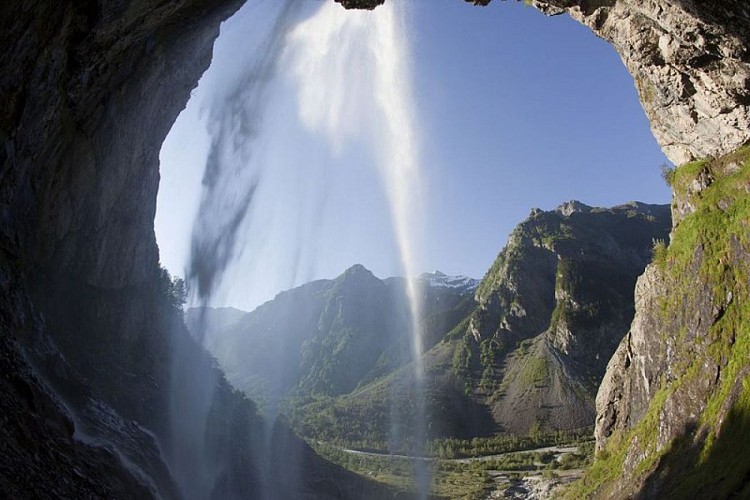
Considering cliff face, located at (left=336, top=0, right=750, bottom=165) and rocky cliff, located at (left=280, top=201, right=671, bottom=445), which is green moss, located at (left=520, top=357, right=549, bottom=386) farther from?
cliff face, located at (left=336, top=0, right=750, bottom=165)

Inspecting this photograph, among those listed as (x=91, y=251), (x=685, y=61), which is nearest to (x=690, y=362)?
(x=685, y=61)

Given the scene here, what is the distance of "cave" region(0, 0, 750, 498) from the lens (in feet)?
60.6

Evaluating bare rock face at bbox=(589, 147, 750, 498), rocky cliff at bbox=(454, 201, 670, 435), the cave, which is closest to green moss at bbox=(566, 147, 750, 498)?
bare rock face at bbox=(589, 147, 750, 498)

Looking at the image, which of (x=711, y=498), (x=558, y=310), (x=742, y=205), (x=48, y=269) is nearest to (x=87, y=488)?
(x=48, y=269)

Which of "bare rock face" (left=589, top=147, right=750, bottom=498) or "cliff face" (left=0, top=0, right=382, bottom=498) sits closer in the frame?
"cliff face" (left=0, top=0, right=382, bottom=498)

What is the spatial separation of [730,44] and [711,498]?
67.6 ft

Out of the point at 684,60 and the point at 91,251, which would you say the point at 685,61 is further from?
the point at 91,251

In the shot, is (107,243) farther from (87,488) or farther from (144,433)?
(87,488)

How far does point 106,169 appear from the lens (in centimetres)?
3309

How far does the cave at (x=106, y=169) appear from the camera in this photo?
18484mm

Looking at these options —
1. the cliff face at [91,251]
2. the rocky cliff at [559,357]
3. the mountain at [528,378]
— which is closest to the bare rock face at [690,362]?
the cliff face at [91,251]

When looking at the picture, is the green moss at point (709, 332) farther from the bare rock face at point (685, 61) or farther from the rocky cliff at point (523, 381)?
the rocky cliff at point (523, 381)

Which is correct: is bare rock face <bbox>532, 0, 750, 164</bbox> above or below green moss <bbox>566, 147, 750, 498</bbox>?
above

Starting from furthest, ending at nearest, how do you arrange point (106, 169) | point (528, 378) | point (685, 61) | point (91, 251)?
point (528, 378) → point (91, 251) → point (106, 169) → point (685, 61)
